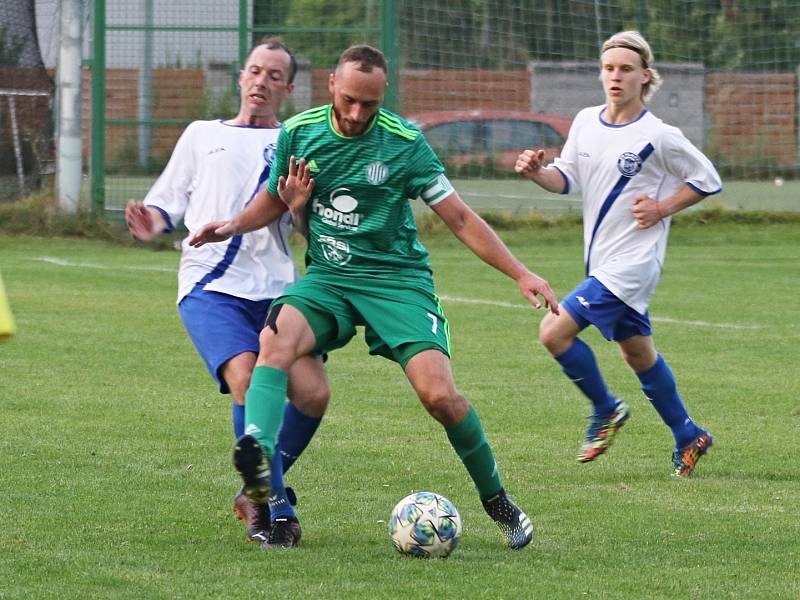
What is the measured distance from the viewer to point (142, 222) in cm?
561

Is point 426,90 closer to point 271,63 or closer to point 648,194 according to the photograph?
point 648,194

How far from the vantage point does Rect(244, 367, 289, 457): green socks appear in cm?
495

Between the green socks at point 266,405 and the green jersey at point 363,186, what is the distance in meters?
0.49

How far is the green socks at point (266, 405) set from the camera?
4945 mm

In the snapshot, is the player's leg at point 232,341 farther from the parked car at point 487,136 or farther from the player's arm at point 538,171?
the parked car at point 487,136

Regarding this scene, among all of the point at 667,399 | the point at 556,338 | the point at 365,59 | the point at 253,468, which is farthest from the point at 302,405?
the point at 667,399

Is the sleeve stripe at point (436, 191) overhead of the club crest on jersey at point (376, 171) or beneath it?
beneath

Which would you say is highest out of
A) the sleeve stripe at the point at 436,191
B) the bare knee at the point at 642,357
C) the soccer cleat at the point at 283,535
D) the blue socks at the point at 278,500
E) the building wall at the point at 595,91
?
the building wall at the point at 595,91

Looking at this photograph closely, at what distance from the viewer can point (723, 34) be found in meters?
20.2

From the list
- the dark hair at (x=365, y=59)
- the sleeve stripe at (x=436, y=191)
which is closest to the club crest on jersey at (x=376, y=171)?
the sleeve stripe at (x=436, y=191)

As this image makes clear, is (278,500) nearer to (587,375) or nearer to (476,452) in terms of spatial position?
(476,452)

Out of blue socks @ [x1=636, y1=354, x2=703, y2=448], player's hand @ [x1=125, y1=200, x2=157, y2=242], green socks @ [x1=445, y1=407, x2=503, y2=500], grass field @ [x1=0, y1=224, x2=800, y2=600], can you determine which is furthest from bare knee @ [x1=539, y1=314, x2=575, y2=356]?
player's hand @ [x1=125, y1=200, x2=157, y2=242]

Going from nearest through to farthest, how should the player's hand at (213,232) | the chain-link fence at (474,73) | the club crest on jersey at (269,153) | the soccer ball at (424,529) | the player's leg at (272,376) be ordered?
the player's leg at (272,376)
the soccer ball at (424,529)
the player's hand at (213,232)
the club crest on jersey at (269,153)
the chain-link fence at (474,73)

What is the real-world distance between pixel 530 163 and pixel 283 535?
242cm
